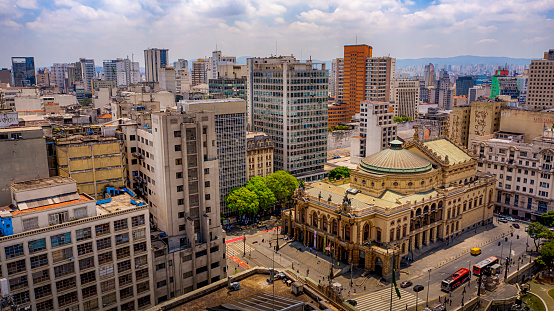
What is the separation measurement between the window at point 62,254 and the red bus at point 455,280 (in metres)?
77.0

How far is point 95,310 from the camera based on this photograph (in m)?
69.6

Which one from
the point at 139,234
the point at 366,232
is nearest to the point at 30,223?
the point at 139,234

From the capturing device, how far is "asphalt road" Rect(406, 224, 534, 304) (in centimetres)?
9736

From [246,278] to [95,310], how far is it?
2768cm

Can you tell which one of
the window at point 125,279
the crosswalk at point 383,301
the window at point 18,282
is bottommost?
the crosswalk at point 383,301

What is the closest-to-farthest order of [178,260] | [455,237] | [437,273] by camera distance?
[178,260], [437,273], [455,237]

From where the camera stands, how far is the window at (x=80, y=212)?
68.1 meters

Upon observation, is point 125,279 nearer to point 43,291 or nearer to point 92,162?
point 43,291

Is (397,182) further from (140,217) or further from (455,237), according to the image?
(140,217)

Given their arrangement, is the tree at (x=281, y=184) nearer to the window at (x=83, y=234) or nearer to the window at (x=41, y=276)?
the window at (x=83, y=234)

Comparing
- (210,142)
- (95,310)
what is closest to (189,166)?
(210,142)

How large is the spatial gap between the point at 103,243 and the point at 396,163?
265ft

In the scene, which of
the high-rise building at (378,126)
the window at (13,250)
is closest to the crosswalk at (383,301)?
the window at (13,250)

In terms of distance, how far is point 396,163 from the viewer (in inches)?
4739
